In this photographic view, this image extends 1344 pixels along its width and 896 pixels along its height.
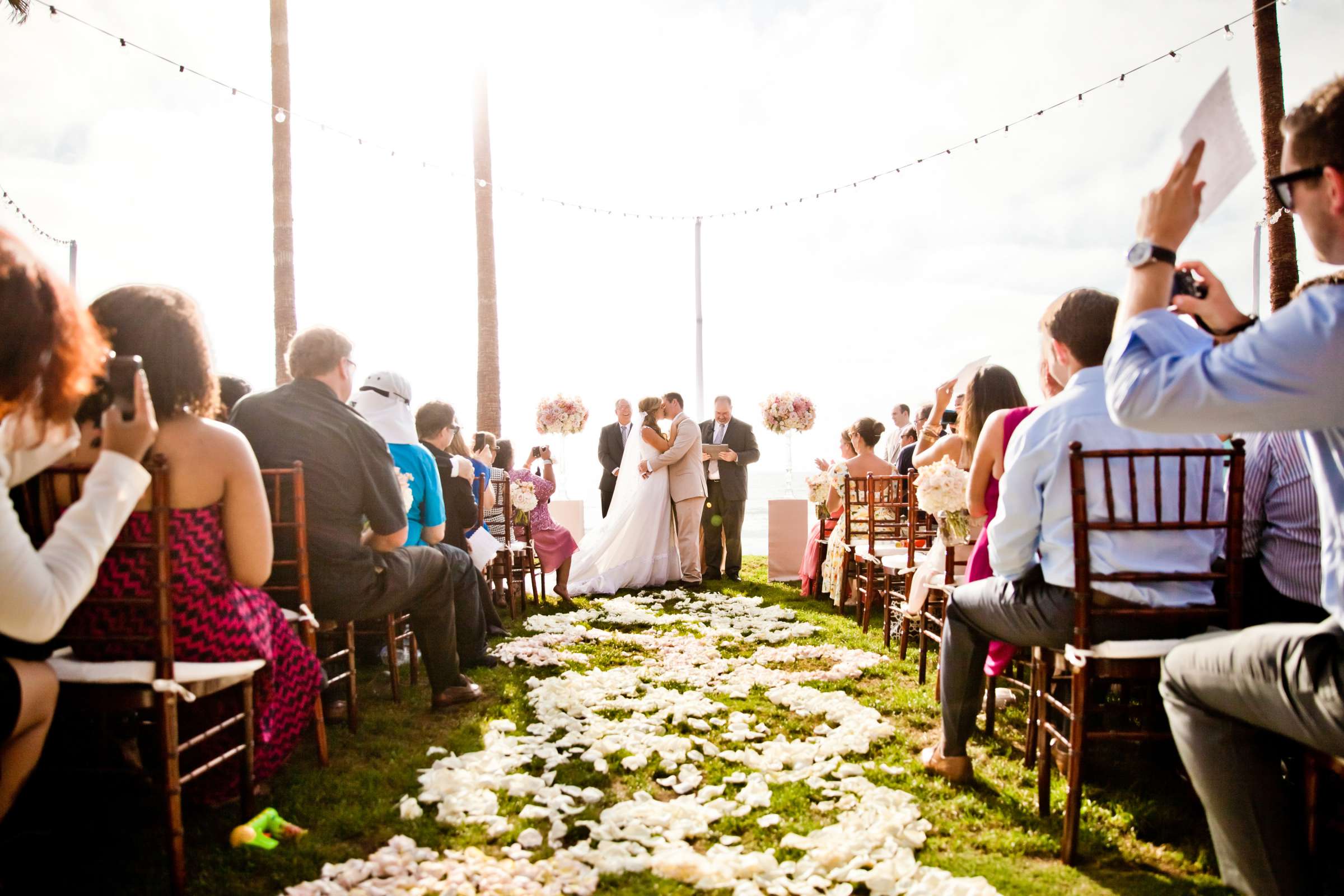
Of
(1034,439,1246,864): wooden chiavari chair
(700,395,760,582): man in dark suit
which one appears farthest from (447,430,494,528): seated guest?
(1034,439,1246,864): wooden chiavari chair

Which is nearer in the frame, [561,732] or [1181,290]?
[1181,290]

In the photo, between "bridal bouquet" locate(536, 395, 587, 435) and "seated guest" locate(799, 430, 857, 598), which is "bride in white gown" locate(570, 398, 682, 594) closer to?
"seated guest" locate(799, 430, 857, 598)

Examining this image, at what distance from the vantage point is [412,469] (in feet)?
15.3

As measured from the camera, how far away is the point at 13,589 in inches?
72.3

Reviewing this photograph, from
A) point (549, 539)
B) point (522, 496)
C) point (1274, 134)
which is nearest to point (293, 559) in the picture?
point (522, 496)

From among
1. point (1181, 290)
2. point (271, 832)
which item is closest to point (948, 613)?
point (1181, 290)

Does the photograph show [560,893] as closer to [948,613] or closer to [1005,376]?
[948,613]

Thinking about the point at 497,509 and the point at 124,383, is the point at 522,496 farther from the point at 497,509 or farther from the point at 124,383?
the point at 124,383

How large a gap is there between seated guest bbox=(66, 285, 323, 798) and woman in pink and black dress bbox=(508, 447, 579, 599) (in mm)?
5408

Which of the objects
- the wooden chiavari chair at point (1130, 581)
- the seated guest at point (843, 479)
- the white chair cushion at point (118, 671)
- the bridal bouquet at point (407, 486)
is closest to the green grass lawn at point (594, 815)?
the wooden chiavari chair at point (1130, 581)

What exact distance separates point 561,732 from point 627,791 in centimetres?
81

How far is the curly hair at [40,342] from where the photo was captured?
6.18 feet

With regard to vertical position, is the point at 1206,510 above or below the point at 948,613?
above

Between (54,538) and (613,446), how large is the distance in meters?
8.31
